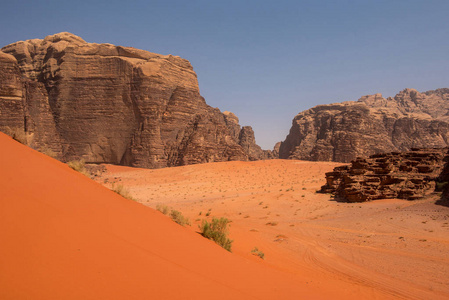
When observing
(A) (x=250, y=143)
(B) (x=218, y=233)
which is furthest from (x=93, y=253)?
(A) (x=250, y=143)

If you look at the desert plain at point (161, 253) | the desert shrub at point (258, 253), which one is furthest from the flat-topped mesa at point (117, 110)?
the desert shrub at point (258, 253)

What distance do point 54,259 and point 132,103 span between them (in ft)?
146

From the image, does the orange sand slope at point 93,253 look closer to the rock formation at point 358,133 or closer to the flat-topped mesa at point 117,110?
the flat-topped mesa at point 117,110

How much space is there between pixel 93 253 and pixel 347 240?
8.84 metres

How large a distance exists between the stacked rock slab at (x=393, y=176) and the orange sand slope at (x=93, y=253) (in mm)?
13271

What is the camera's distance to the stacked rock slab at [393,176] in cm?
1605

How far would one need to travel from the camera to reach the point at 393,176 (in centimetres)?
1716

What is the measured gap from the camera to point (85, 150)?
43375mm

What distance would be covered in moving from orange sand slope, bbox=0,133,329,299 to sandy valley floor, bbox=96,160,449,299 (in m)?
1.73

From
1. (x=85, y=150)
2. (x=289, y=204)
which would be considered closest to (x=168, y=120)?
(x=85, y=150)

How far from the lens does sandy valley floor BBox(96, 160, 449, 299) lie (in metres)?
6.04

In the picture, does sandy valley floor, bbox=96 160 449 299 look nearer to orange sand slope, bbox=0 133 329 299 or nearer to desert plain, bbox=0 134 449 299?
desert plain, bbox=0 134 449 299

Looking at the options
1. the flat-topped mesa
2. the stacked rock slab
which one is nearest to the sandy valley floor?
the stacked rock slab

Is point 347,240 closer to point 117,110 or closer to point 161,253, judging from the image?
point 161,253
